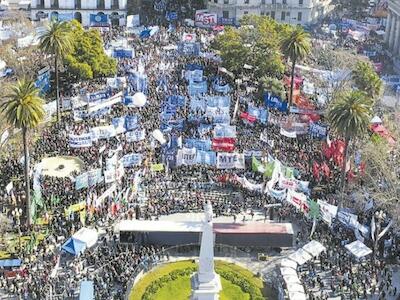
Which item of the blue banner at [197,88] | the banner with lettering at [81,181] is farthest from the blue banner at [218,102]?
the banner with lettering at [81,181]

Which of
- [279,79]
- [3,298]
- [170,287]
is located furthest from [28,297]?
[279,79]

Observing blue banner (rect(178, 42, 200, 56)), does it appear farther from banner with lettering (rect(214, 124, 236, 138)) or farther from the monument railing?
the monument railing

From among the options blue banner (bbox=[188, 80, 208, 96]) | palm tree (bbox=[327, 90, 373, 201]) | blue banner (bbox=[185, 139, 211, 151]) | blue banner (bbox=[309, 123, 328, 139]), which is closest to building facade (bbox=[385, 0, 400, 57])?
blue banner (bbox=[188, 80, 208, 96])

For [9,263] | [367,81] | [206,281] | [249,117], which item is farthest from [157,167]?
[367,81]

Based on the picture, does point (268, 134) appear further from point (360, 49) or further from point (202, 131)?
point (360, 49)

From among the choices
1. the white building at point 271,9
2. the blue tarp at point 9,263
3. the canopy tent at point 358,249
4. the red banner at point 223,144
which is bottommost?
the blue tarp at point 9,263

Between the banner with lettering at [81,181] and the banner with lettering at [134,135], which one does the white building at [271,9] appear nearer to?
the banner with lettering at [134,135]
